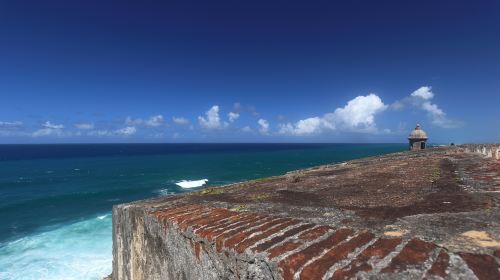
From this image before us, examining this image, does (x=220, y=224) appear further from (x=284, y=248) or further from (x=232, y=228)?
(x=284, y=248)

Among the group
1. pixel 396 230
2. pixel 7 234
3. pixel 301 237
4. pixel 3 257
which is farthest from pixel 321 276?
pixel 7 234

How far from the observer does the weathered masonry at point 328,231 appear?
191 cm

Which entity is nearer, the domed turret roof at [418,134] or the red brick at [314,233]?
the red brick at [314,233]

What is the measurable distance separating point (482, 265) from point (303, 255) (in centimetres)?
104

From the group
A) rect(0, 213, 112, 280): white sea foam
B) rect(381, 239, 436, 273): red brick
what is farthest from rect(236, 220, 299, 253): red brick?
rect(0, 213, 112, 280): white sea foam

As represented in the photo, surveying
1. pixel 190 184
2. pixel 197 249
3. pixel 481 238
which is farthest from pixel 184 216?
pixel 190 184

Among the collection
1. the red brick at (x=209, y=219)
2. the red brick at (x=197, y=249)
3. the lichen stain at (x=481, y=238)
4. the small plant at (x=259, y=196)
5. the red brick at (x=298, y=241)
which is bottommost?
the red brick at (x=197, y=249)

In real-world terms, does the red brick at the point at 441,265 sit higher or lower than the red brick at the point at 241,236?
higher

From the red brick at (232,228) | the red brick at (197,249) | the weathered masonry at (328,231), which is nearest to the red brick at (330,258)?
the weathered masonry at (328,231)

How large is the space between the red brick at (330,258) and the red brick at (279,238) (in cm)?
49

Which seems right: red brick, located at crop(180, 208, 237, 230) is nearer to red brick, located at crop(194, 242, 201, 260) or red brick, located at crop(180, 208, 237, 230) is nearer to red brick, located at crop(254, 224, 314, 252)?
red brick, located at crop(194, 242, 201, 260)

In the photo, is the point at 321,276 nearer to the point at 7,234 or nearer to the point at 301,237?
the point at 301,237

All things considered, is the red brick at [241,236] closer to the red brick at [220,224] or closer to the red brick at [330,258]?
the red brick at [220,224]

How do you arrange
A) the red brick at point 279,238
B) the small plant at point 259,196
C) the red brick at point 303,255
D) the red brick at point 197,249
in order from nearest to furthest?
the red brick at point 303,255
the red brick at point 279,238
the red brick at point 197,249
the small plant at point 259,196
